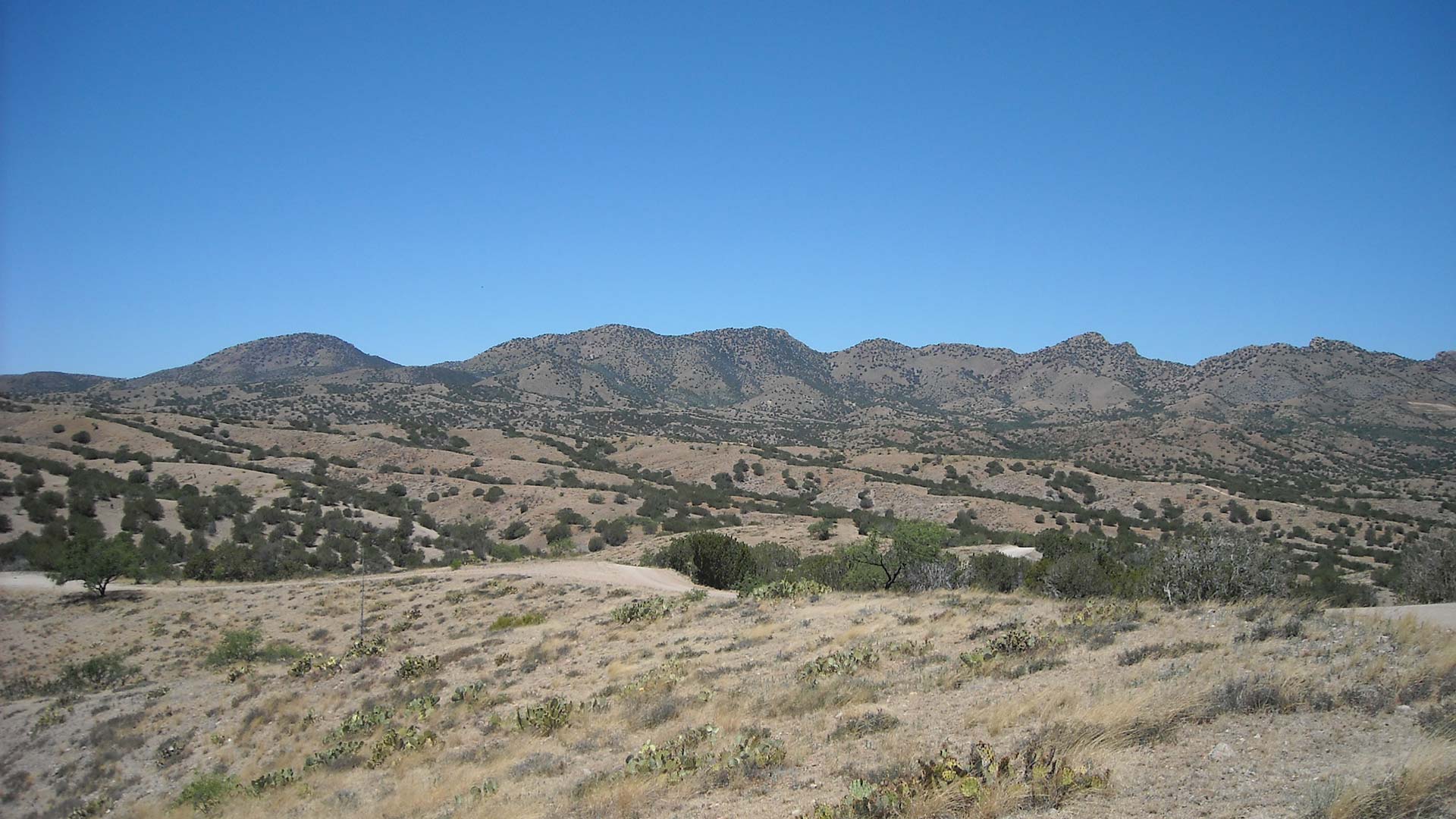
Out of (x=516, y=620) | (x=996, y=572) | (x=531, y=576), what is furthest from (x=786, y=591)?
(x=531, y=576)

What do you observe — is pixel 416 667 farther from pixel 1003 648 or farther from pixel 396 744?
pixel 1003 648

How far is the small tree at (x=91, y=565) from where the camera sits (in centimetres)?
2872

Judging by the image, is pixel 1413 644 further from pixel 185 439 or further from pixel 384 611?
pixel 185 439

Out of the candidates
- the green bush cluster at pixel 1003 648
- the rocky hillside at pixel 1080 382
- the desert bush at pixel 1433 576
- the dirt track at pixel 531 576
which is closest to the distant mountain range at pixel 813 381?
the rocky hillside at pixel 1080 382

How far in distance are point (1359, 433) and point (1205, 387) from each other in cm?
6203

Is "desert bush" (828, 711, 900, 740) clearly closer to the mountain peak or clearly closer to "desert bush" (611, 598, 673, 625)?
"desert bush" (611, 598, 673, 625)

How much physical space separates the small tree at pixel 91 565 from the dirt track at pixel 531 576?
1191 mm

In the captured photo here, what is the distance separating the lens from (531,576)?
1184 inches

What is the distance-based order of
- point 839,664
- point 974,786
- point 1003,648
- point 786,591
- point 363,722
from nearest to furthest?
point 974,786, point 1003,648, point 839,664, point 363,722, point 786,591

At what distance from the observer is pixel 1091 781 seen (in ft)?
20.9

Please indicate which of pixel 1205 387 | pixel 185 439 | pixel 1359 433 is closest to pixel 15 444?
pixel 185 439

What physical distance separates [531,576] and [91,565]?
54.4 feet

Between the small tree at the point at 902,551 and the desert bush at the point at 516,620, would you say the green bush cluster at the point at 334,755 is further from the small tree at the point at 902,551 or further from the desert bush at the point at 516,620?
the small tree at the point at 902,551

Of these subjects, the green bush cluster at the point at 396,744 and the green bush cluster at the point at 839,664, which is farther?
the green bush cluster at the point at 396,744
